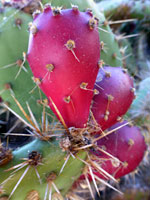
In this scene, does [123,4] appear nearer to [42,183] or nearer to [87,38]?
[87,38]

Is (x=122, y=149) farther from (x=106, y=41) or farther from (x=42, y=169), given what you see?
(x=106, y=41)

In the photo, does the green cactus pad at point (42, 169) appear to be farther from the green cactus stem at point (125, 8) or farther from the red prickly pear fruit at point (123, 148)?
the green cactus stem at point (125, 8)

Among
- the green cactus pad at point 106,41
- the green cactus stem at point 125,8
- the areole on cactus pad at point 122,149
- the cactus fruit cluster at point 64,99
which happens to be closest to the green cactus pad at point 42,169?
the cactus fruit cluster at point 64,99

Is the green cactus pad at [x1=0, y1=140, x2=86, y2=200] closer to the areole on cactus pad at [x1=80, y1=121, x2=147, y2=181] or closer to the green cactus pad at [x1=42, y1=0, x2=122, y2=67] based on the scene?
the areole on cactus pad at [x1=80, y1=121, x2=147, y2=181]

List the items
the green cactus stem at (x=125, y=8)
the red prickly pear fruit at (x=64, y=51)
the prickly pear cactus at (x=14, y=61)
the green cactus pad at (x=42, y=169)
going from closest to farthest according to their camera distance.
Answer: the red prickly pear fruit at (x=64, y=51), the green cactus pad at (x=42, y=169), the prickly pear cactus at (x=14, y=61), the green cactus stem at (x=125, y=8)

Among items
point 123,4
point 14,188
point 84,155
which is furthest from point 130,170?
point 123,4

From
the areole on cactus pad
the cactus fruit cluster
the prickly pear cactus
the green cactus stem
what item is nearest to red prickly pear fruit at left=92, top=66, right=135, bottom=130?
the cactus fruit cluster

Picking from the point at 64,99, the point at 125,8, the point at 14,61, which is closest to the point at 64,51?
the point at 64,99
